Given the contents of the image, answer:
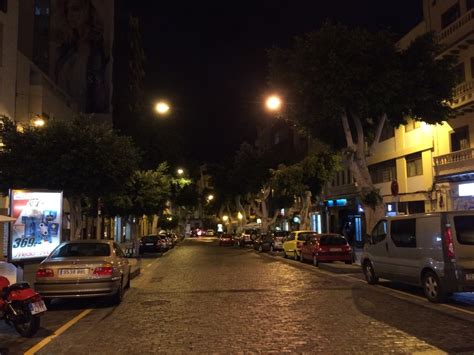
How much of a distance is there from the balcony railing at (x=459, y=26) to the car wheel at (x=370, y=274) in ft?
46.1

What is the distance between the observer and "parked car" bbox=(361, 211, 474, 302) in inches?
439

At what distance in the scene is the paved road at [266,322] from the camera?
7.55 metres

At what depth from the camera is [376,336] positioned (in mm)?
8086

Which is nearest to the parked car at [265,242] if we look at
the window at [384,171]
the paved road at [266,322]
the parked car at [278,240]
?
the parked car at [278,240]

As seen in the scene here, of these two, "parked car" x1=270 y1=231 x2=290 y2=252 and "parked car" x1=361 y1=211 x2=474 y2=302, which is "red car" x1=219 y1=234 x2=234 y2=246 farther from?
"parked car" x1=361 y1=211 x2=474 y2=302

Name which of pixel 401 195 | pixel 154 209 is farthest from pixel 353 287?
pixel 154 209

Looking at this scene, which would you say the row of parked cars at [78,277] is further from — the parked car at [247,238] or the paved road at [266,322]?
the parked car at [247,238]

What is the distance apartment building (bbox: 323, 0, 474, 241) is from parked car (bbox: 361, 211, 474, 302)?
249 inches

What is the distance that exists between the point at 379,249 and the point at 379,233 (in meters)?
0.47

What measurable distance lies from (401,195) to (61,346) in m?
27.6

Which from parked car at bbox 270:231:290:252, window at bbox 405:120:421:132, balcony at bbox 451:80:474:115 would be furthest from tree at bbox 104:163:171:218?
balcony at bbox 451:80:474:115

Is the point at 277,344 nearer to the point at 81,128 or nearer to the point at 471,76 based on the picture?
the point at 81,128

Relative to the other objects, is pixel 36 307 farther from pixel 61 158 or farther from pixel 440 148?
pixel 440 148

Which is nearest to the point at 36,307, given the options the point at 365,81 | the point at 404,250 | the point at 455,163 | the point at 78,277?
the point at 78,277
